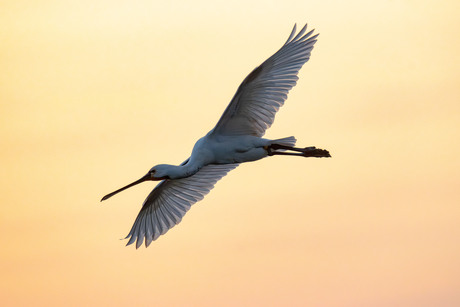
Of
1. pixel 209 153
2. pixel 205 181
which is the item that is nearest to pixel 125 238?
pixel 205 181

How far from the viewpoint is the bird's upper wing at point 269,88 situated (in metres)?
28.7

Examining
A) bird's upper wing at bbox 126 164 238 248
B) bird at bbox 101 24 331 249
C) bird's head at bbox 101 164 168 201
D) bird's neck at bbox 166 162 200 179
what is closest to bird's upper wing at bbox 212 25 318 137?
bird at bbox 101 24 331 249

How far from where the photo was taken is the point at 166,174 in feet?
95.0

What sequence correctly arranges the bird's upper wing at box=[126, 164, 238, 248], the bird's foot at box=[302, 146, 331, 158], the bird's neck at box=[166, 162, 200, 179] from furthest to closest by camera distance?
the bird's upper wing at box=[126, 164, 238, 248]
the bird's foot at box=[302, 146, 331, 158]
the bird's neck at box=[166, 162, 200, 179]

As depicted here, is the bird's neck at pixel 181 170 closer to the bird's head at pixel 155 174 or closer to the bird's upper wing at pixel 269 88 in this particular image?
the bird's head at pixel 155 174

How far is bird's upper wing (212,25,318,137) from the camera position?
2866 cm

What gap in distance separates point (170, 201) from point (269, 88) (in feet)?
21.0

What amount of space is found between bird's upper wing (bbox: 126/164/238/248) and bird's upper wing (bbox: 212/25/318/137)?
374 centimetres

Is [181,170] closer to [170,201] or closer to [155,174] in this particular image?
Answer: [155,174]

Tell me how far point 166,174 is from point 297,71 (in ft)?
15.6

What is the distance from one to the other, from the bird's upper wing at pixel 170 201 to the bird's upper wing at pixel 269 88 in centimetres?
374

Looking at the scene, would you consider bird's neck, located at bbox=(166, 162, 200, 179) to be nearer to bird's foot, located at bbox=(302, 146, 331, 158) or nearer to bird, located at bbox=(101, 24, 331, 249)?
bird, located at bbox=(101, 24, 331, 249)

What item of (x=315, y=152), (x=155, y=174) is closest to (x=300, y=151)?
(x=315, y=152)

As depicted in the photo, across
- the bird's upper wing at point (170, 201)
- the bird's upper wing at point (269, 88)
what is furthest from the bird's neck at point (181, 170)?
the bird's upper wing at point (170, 201)
